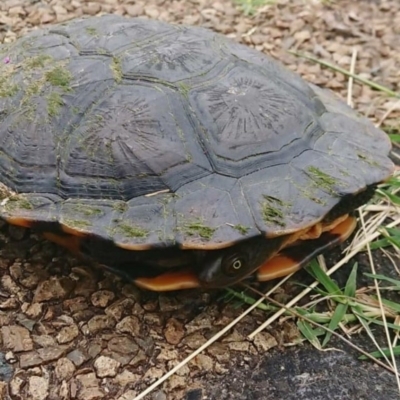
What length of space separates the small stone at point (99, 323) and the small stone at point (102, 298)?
37mm

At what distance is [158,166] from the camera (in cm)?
149

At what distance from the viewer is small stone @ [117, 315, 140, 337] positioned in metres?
1.54

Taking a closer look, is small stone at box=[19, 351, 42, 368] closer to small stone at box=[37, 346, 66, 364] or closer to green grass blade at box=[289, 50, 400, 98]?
small stone at box=[37, 346, 66, 364]

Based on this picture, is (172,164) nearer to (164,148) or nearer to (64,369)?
(164,148)

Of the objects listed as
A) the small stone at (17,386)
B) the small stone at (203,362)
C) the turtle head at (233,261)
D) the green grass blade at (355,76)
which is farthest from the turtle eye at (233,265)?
the green grass blade at (355,76)

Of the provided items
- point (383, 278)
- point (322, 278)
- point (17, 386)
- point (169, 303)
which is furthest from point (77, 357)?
point (383, 278)

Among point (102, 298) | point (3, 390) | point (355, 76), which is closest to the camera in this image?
point (3, 390)

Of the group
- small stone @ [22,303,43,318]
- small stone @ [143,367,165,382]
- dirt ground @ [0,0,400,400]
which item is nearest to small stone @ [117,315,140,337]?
dirt ground @ [0,0,400,400]

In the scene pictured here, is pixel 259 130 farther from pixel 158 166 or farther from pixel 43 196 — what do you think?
pixel 43 196

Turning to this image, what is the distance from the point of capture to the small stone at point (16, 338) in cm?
148

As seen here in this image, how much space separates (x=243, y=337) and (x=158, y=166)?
49cm

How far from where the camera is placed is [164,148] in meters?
1.50

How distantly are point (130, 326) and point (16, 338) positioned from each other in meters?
0.28

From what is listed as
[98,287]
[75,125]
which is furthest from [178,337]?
[75,125]
